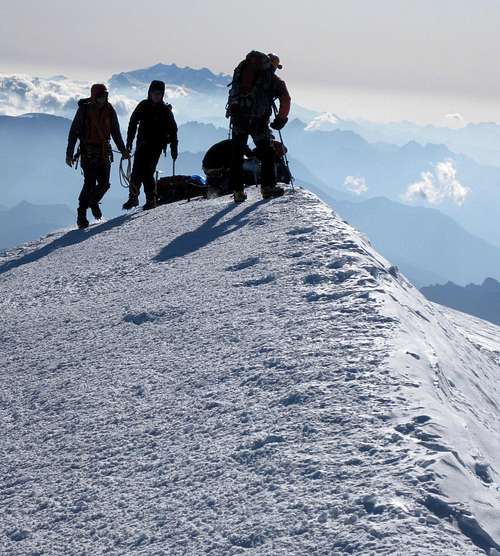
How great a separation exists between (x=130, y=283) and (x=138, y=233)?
8.94 feet

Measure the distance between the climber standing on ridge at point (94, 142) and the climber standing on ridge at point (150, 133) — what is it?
0.93ft

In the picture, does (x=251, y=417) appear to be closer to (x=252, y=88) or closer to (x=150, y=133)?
(x=252, y=88)

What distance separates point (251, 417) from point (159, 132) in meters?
8.78

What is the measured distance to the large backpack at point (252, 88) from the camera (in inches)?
398

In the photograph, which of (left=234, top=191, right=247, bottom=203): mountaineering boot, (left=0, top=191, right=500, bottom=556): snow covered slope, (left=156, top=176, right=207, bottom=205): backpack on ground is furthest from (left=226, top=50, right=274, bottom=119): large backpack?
(left=156, top=176, right=207, bottom=205): backpack on ground

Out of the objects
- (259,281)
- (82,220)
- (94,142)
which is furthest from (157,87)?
(259,281)

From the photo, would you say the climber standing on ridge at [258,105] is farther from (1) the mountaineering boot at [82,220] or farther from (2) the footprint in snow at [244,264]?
(2) the footprint in snow at [244,264]

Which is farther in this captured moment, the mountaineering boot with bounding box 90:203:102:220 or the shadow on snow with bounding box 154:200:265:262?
the mountaineering boot with bounding box 90:203:102:220

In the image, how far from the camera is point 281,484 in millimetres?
3727

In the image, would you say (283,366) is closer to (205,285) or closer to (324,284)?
(324,284)

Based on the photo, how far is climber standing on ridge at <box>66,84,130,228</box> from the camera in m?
11.7

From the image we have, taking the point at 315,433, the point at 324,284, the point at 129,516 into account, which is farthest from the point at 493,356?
the point at 129,516

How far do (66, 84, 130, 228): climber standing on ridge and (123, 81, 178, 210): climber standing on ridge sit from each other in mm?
283

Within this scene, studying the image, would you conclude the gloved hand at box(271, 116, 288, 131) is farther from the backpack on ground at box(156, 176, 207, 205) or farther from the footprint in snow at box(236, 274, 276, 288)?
the backpack on ground at box(156, 176, 207, 205)
